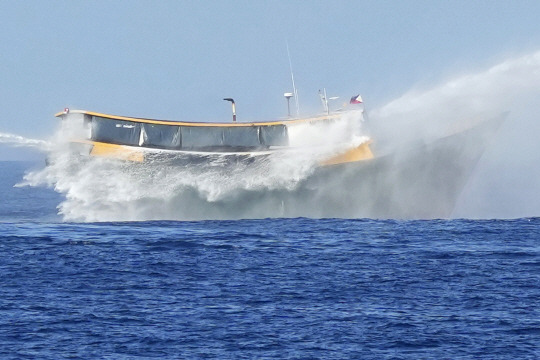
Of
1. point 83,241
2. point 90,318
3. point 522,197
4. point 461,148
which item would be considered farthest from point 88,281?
point 522,197

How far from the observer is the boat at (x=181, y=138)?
209 feet

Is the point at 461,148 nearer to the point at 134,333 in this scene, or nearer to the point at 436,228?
the point at 436,228

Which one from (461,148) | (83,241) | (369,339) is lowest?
(369,339)

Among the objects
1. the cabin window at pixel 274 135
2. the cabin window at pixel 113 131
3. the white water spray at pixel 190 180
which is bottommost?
the white water spray at pixel 190 180

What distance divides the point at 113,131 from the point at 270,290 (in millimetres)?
24440

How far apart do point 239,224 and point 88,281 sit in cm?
1918

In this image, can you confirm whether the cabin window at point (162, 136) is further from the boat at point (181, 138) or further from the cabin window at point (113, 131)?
the cabin window at point (113, 131)

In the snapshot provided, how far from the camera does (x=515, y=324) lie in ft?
120

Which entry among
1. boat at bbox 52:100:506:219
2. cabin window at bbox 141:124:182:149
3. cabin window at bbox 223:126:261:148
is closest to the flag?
boat at bbox 52:100:506:219

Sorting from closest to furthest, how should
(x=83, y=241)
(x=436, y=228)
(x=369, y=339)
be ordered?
1. (x=369, y=339)
2. (x=83, y=241)
3. (x=436, y=228)

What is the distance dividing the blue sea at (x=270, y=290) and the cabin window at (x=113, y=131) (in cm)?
513

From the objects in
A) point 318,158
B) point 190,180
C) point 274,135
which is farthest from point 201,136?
point 318,158

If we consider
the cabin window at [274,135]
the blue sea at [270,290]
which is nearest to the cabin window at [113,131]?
the blue sea at [270,290]

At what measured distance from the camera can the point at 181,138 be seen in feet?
210
